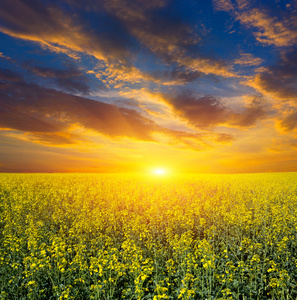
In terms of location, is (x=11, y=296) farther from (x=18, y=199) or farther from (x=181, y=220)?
(x=18, y=199)

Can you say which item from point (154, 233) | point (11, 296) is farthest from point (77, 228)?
point (11, 296)

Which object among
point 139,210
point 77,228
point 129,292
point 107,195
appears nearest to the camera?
point 129,292

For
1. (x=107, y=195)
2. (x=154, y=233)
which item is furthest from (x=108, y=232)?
(x=107, y=195)

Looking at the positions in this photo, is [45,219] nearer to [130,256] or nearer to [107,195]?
[107,195]

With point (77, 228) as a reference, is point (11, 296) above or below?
below

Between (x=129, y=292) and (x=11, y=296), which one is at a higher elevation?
(x=129, y=292)

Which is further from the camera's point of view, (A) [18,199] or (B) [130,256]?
(A) [18,199]

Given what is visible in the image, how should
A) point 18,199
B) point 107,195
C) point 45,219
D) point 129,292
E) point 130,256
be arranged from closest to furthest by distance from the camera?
point 129,292
point 130,256
point 45,219
point 18,199
point 107,195

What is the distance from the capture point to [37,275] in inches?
273

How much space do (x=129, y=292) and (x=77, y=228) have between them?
654 cm

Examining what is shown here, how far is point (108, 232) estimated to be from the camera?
1193 centimetres

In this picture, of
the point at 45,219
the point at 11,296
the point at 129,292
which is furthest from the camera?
the point at 45,219

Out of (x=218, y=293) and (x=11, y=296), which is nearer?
(x=218, y=293)

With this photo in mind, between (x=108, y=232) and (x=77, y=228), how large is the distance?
1669mm
